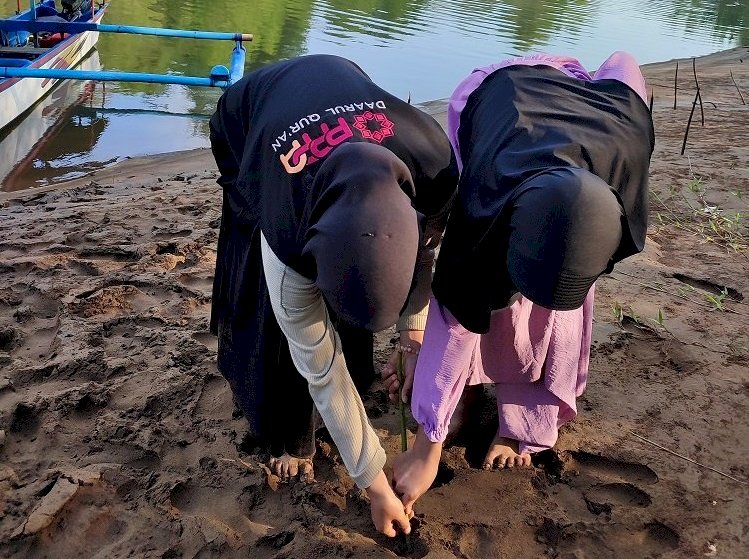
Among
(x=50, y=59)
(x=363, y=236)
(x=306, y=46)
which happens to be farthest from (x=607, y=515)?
(x=306, y=46)

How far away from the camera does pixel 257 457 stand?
6.52 feet

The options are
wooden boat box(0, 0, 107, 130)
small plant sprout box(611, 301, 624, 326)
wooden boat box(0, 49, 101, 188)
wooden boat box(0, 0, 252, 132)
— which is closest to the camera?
small plant sprout box(611, 301, 624, 326)

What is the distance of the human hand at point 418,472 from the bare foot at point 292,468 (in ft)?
0.86

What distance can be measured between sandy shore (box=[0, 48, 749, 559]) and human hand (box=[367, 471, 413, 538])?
5 cm

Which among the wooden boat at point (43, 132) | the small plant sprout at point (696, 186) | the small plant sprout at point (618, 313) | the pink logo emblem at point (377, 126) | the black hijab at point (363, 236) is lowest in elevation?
the wooden boat at point (43, 132)

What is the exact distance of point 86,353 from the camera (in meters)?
2.38

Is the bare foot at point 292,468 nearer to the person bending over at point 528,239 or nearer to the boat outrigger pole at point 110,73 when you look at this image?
the person bending over at point 528,239

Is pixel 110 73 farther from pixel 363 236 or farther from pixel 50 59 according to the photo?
pixel 363 236

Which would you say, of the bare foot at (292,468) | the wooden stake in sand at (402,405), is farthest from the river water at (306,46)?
the wooden stake in sand at (402,405)

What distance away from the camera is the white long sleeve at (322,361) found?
1505 millimetres

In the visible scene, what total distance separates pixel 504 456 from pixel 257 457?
0.71 metres

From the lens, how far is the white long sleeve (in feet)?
4.94

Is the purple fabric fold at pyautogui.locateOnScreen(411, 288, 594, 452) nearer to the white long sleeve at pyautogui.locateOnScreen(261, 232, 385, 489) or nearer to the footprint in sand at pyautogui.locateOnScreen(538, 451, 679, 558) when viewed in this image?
the footprint in sand at pyautogui.locateOnScreen(538, 451, 679, 558)

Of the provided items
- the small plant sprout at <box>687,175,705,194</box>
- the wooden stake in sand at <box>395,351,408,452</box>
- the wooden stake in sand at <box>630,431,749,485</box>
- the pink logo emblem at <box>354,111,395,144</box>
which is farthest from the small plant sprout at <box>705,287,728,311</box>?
the pink logo emblem at <box>354,111,395,144</box>
